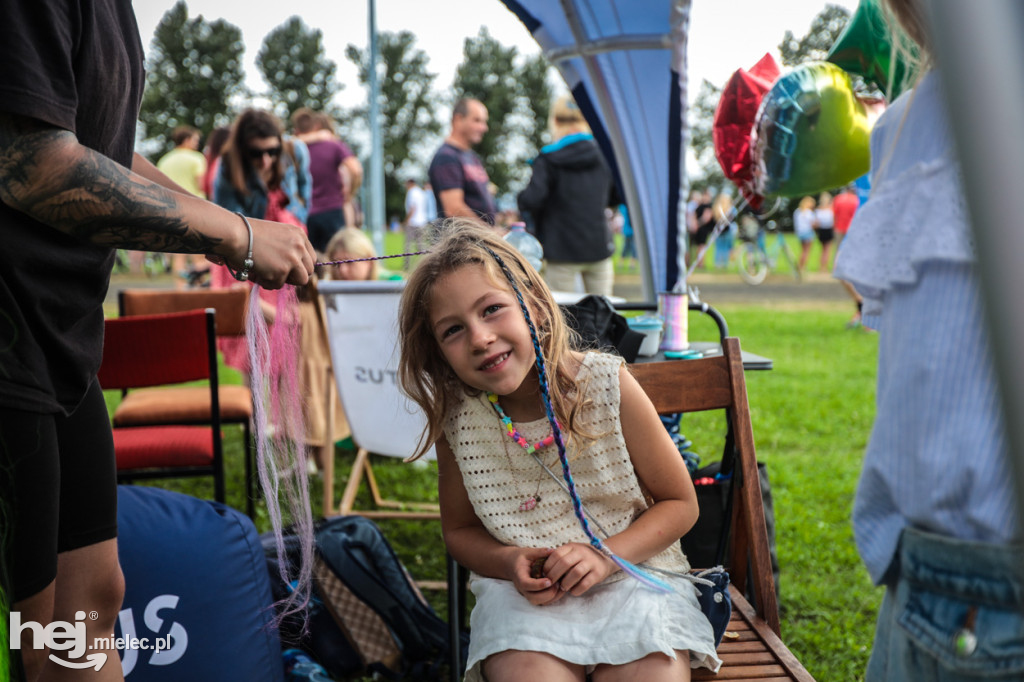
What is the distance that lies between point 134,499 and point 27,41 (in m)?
1.32

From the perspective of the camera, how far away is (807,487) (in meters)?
3.79

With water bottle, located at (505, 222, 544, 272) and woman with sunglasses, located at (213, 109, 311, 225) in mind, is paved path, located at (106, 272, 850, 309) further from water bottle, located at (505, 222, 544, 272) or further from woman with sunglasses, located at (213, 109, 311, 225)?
water bottle, located at (505, 222, 544, 272)

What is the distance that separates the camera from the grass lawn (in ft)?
8.38

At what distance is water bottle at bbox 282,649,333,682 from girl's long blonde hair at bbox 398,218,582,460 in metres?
0.77

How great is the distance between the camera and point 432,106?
5850 centimetres

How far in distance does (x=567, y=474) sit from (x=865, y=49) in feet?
5.99

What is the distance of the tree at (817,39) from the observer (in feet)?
9.42

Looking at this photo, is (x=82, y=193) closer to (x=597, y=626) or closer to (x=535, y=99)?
(x=597, y=626)

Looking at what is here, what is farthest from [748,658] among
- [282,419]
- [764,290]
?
[764,290]

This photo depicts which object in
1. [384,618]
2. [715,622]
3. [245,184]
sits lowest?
[384,618]

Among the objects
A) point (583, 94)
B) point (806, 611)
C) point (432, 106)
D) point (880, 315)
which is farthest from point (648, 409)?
point (432, 106)

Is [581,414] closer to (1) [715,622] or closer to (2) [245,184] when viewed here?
(1) [715,622]

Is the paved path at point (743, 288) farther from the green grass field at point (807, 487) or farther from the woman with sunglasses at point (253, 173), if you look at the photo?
the woman with sunglasses at point (253, 173)

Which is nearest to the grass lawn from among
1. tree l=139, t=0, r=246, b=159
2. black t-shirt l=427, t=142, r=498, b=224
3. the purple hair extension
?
the purple hair extension
